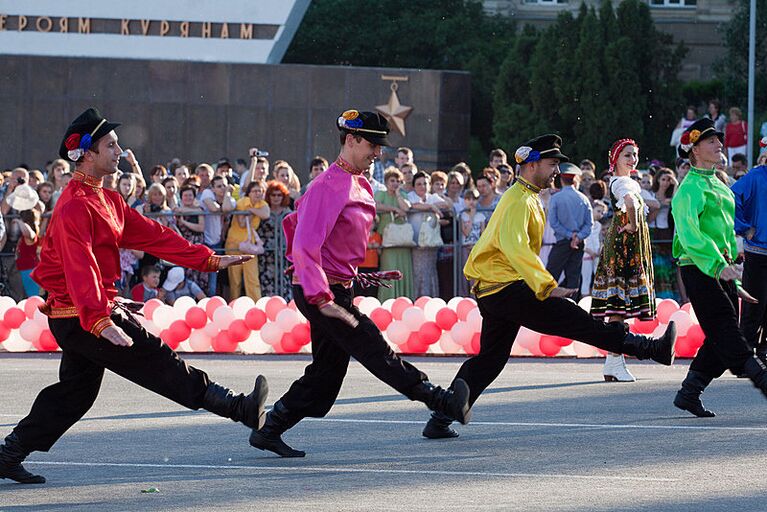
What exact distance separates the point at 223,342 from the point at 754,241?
20.2ft

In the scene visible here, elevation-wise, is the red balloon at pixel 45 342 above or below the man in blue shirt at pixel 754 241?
below

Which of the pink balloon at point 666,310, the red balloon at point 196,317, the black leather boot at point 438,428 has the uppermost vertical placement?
the black leather boot at point 438,428

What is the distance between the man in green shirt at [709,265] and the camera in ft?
33.2

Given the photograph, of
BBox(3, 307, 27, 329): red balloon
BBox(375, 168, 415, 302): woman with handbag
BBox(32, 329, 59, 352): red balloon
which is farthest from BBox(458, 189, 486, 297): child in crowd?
BBox(3, 307, 27, 329): red balloon

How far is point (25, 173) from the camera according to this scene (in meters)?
19.6

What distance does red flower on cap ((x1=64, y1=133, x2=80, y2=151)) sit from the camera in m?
8.27

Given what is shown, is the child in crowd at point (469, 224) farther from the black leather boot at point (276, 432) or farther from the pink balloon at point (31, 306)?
the black leather boot at point (276, 432)

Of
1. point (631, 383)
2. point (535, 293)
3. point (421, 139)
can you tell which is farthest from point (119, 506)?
point (421, 139)

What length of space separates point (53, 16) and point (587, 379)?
19898 millimetres

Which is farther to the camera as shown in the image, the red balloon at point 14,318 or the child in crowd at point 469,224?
the child in crowd at point 469,224

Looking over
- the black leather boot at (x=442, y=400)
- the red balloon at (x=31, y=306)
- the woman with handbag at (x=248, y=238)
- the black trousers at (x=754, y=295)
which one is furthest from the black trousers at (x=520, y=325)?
the woman with handbag at (x=248, y=238)

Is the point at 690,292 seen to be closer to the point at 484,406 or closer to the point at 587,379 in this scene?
the point at 484,406

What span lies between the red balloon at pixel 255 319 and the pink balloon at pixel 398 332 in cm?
131

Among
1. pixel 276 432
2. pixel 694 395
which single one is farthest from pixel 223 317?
pixel 276 432
